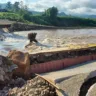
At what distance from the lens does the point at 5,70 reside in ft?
39.4

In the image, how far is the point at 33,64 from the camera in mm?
13797

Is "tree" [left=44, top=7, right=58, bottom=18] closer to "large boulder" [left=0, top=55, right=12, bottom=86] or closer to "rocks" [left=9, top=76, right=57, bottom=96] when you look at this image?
"large boulder" [left=0, top=55, right=12, bottom=86]

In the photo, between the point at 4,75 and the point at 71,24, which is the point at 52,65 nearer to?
the point at 4,75

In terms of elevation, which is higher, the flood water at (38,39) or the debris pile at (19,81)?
the debris pile at (19,81)

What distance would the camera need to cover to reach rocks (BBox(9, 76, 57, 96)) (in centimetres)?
1055

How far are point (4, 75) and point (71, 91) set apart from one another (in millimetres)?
2984

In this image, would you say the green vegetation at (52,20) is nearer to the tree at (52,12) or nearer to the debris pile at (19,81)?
the tree at (52,12)

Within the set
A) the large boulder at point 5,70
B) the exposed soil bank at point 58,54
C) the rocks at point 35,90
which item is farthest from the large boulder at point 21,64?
the rocks at point 35,90

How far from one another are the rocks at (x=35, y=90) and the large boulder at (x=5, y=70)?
883 millimetres

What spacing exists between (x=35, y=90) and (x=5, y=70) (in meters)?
1.96

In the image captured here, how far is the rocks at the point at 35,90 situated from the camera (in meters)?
10.6

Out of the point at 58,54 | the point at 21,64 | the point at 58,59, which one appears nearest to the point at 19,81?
the point at 21,64

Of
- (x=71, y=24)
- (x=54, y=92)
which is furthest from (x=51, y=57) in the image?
(x=71, y=24)

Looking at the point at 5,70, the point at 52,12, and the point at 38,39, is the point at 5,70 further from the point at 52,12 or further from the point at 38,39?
the point at 52,12
